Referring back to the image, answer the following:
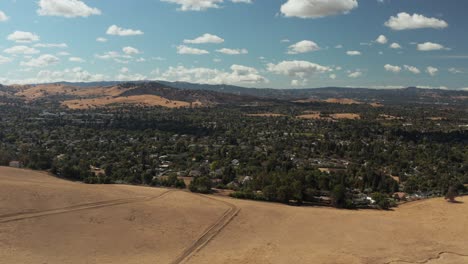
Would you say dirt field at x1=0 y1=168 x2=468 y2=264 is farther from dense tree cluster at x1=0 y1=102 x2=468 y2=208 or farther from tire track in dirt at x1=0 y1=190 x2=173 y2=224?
dense tree cluster at x1=0 y1=102 x2=468 y2=208

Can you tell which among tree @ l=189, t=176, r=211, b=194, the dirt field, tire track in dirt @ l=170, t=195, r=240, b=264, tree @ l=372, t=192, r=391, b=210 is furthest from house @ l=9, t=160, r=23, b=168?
tree @ l=372, t=192, r=391, b=210

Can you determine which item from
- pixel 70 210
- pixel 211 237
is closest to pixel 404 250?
pixel 211 237

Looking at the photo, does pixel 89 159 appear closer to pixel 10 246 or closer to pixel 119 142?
pixel 119 142

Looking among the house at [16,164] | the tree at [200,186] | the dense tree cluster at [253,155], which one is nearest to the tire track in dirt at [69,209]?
the tree at [200,186]

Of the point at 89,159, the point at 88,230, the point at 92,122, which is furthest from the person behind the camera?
the point at 92,122

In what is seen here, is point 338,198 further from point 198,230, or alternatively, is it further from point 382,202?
point 198,230

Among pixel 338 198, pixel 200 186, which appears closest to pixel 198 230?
pixel 200 186
